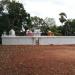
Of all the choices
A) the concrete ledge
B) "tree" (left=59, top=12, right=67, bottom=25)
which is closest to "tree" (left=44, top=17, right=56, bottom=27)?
"tree" (left=59, top=12, right=67, bottom=25)

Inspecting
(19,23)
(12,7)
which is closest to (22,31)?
(19,23)

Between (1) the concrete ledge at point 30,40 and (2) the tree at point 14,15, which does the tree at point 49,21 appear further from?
(1) the concrete ledge at point 30,40

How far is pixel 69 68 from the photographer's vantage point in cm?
1213

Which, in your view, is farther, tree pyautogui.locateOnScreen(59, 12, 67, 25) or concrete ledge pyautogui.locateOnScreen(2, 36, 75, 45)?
tree pyautogui.locateOnScreen(59, 12, 67, 25)

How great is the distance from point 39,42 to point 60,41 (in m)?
2.83

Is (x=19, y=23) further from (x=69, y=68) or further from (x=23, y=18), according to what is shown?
(x=69, y=68)

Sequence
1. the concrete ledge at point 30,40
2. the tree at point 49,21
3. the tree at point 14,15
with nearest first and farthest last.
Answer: the concrete ledge at point 30,40, the tree at point 14,15, the tree at point 49,21

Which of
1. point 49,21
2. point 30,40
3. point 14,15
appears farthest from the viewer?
point 49,21

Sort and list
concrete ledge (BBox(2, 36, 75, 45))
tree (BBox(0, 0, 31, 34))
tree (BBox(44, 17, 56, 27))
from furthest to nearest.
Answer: tree (BBox(44, 17, 56, 27)), tree (BBox(0, 0, 31, 34)), concrete ledge (BBox(2, 36, 75, 45))

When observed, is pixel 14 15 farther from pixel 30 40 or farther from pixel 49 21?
pixel 49 21

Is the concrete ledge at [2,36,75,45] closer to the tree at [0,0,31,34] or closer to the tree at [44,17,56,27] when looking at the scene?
the tree at [0,0,31,34]

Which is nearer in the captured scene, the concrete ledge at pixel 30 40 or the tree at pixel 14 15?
the concrete ledge at pixel 30 40

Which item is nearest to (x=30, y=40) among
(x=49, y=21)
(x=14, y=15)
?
(x=14, y=15)

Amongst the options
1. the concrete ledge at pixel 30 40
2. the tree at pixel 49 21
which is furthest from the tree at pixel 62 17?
the concrete ledge at pixel 30 40
